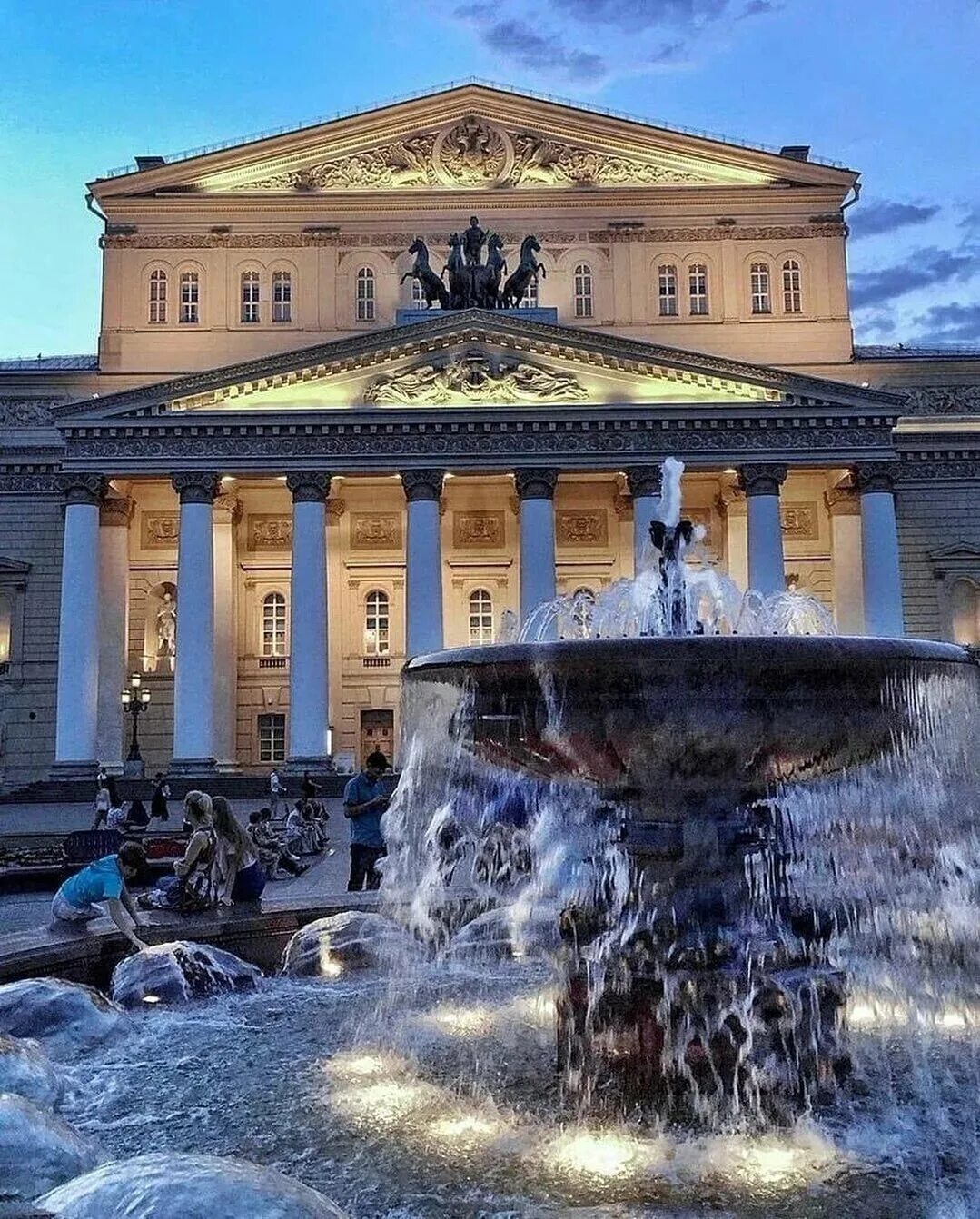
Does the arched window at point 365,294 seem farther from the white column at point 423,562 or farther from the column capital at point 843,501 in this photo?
the column capital at point 843,501

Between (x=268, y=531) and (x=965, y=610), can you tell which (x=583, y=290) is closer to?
(x=268, y=531)

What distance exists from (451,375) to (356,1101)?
1016 inches

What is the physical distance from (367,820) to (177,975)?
4.05 m

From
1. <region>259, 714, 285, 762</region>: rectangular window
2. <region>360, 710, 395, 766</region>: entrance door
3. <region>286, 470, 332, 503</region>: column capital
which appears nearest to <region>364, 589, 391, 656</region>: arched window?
<region>360, 710, 395, 766</region>: entrance door

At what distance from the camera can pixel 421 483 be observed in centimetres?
2900

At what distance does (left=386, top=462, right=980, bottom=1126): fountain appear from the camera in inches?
188

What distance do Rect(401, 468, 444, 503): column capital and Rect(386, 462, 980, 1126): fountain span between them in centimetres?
2284

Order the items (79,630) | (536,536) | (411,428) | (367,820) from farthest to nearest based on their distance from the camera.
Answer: (411,428)
(536,536)
(79,630)
(367,820)

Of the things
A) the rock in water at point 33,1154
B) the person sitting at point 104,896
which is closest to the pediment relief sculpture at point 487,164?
the person sitting at point 104,896

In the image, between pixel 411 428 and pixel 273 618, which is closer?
pixel 411 428

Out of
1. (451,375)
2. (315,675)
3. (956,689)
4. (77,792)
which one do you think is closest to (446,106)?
(451,375)

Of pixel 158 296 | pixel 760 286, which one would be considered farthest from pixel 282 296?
pixel 760 286

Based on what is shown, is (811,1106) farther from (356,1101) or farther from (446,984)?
(446,984)

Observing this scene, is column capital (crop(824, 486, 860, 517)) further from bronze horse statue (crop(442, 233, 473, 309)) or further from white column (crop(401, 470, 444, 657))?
bronze horse statue (crop(442, 233, 473, 309))
